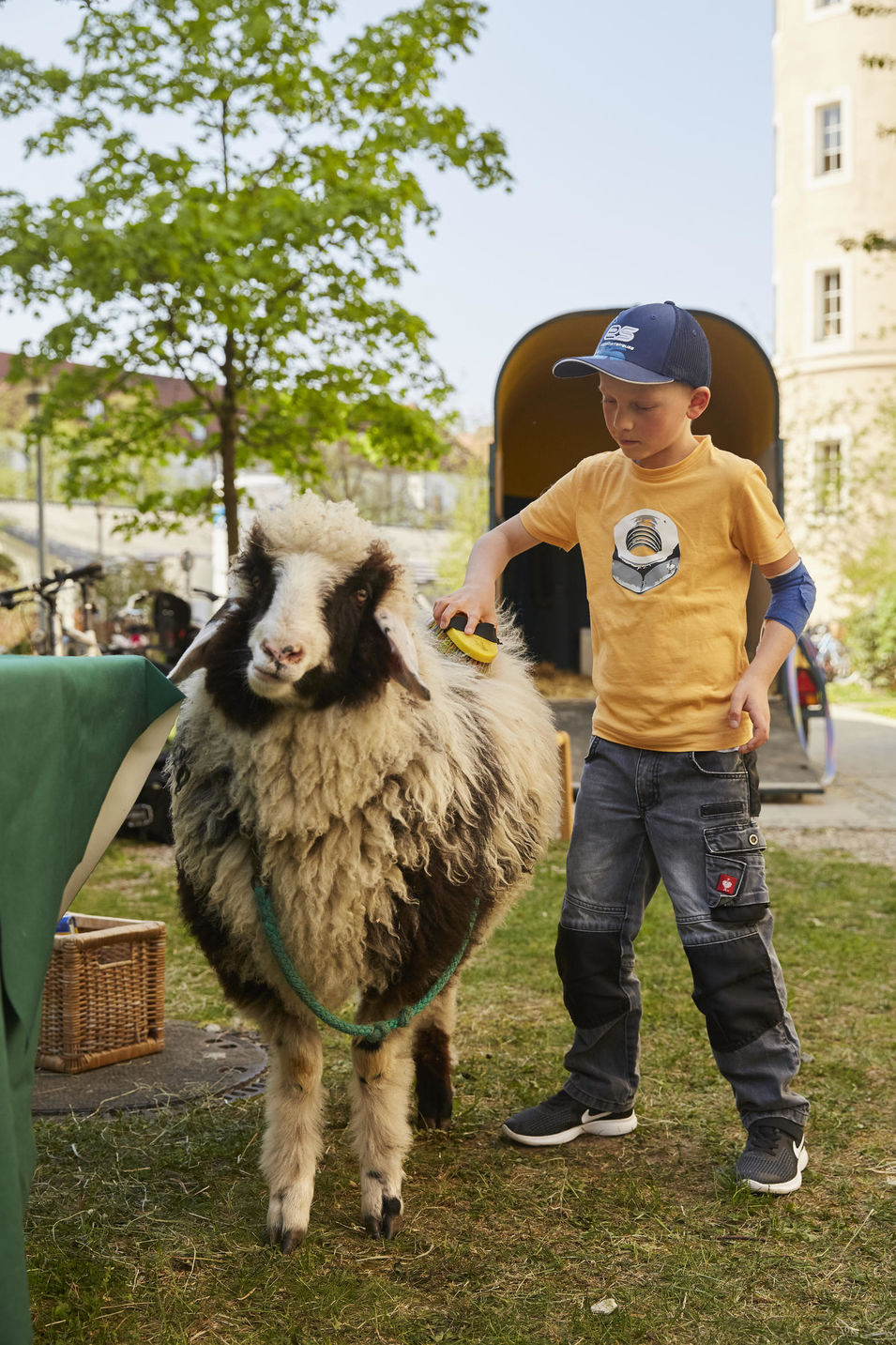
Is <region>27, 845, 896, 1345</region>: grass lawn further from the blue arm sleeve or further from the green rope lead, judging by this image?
the blue arm sleeve

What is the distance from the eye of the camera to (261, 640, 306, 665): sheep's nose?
2.37 m

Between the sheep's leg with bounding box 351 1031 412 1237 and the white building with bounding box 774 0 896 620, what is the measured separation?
79.2 feet

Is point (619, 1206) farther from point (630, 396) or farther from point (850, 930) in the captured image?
point (850, 930)

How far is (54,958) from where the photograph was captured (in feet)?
12.6

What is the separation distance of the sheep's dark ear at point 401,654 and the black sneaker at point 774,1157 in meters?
1.46

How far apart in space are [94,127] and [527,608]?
209 inches

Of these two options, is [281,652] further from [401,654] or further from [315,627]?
[401,654]

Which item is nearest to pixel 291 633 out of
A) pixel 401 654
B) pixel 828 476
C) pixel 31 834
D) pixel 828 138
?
pixel 401 654

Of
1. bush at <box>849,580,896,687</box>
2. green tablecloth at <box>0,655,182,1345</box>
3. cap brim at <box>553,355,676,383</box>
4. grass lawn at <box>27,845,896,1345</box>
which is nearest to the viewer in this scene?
green tablecloth at <box>0,655,182,1345</box>

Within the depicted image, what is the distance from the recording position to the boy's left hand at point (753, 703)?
2.89 metres

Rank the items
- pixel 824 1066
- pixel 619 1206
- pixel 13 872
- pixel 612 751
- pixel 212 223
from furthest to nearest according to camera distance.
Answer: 1. pixel 212 223
2. pixel 824 1066
3. pixel 612 751
4. pixel 619 1206
5. pixel 13 872

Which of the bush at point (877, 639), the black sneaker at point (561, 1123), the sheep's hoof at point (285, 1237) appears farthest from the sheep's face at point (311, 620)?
the bush at point (877, 639)

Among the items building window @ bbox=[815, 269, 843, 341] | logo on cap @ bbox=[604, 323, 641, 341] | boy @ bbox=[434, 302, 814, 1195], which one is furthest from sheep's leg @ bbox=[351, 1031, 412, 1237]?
building window @ bbox=[815, 269, 843, 341]

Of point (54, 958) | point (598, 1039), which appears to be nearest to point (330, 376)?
point (54, 958)
